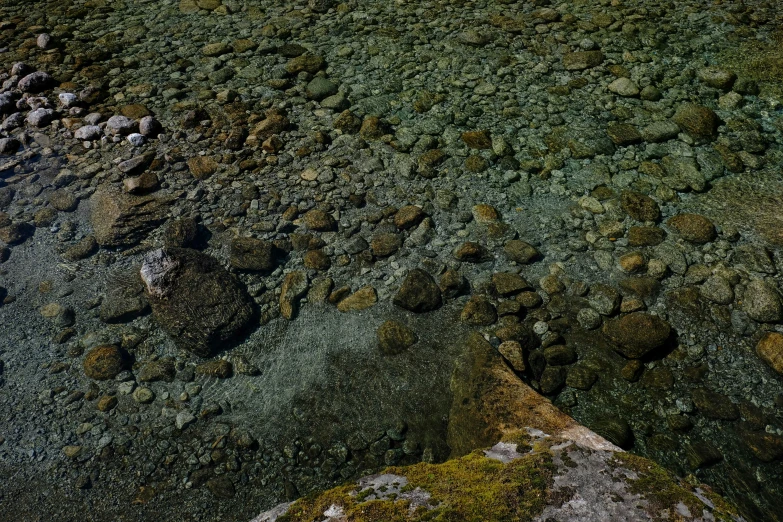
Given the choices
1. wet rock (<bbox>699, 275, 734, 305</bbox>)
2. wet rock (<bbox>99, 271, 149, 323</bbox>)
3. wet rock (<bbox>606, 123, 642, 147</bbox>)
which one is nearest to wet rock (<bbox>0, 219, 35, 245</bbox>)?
wet rock (<bbox>99, 271, 149, 323</bbox>)

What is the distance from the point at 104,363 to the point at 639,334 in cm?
395

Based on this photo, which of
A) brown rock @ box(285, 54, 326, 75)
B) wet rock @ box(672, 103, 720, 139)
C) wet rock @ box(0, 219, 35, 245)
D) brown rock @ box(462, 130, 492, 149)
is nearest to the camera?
wet rock @ box(0, 219, 35, 245)

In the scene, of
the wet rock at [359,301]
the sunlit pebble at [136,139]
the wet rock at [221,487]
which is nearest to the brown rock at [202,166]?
the sunlit pebble at [136,139]

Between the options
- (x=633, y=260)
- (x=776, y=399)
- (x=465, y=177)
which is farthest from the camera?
(x=465, y=177)

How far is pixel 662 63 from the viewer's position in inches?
270

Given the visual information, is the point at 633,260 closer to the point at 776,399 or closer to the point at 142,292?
the point at 776,399

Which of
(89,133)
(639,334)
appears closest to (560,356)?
(639,334)

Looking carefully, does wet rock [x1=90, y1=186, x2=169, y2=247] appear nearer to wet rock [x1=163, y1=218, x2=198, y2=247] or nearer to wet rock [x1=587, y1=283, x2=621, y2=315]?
wet rock [x1=163, y1=218, x2=198, y2=247]

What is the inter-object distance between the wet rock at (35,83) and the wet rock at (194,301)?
3.99 m

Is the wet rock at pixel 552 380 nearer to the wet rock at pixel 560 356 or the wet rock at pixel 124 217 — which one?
the wet rock at pixel 560 356

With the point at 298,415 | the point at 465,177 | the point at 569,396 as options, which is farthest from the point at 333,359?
the point at 465,177

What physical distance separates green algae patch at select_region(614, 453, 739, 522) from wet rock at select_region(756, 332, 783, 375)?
6.67ft

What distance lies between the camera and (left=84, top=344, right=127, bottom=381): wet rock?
14.8 feet

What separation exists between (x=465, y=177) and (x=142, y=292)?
3.09 metres
